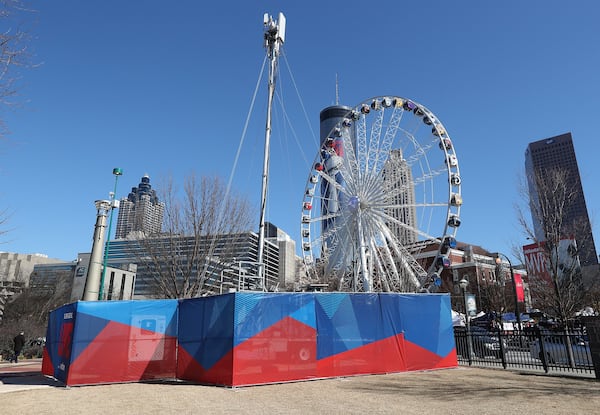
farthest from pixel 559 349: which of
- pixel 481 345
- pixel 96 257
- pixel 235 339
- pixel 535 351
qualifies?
pixel 96 257

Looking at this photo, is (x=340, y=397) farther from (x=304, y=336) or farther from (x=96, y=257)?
(x=96, y=257)

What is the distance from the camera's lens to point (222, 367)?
499 inches

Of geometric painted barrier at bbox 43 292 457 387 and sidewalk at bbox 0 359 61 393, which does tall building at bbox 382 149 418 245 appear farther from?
sidewalk at bbox 0 359 61 393

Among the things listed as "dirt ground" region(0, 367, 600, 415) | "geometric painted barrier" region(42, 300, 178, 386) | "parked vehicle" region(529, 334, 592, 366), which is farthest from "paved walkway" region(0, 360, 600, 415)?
"parked vehicle" region(529, 334, 592, 366)

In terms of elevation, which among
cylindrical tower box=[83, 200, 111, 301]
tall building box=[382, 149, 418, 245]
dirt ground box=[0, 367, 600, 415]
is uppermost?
tall building box=[382, 149, 418, 245]

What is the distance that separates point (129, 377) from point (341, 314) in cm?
717

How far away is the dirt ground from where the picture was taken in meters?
9.20

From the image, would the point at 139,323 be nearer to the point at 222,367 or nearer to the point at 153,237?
the point at 222,367

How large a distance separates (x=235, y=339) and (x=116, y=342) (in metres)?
4.15

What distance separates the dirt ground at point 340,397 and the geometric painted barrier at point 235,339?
549 mm

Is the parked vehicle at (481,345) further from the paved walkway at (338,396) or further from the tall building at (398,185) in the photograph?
the tall building at (398,185)

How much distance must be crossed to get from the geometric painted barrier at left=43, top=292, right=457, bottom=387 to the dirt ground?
0.55m

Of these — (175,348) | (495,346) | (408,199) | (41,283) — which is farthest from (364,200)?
(41,283)

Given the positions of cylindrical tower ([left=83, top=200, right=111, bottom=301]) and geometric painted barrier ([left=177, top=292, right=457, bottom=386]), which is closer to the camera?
geometric painted barrier ([left=177, top=292, right=457, bottom=386])
